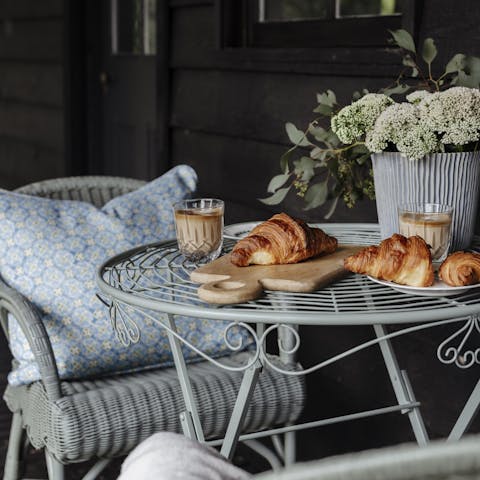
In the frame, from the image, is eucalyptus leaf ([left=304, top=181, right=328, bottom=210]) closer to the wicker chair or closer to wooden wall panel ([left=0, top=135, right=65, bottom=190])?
the wicker chair

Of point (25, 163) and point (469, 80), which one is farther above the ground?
point (469, 80)

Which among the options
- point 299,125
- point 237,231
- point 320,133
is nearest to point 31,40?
point 299,125

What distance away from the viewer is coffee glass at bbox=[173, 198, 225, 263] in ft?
5.10

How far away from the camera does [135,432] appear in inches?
65.3

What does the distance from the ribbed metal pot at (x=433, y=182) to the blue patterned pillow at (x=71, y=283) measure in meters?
0.58

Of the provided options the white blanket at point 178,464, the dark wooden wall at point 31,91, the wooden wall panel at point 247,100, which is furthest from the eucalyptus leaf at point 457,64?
the dark wooden wall at point 31,91

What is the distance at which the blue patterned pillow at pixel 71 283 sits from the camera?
1.85 meters

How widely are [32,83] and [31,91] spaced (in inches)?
2.0

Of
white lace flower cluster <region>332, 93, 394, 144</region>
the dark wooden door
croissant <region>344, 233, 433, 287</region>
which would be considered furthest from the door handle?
croissant <region>344, 233, 433, 287</region>

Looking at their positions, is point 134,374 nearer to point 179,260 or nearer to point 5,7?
point 179,260

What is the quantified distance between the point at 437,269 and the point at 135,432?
66cm

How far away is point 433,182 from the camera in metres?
1.53

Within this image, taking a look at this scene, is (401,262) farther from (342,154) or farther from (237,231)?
(237,231)

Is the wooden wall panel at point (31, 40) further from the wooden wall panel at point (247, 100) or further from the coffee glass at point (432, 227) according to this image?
the coffee glass at point (432, 227)
